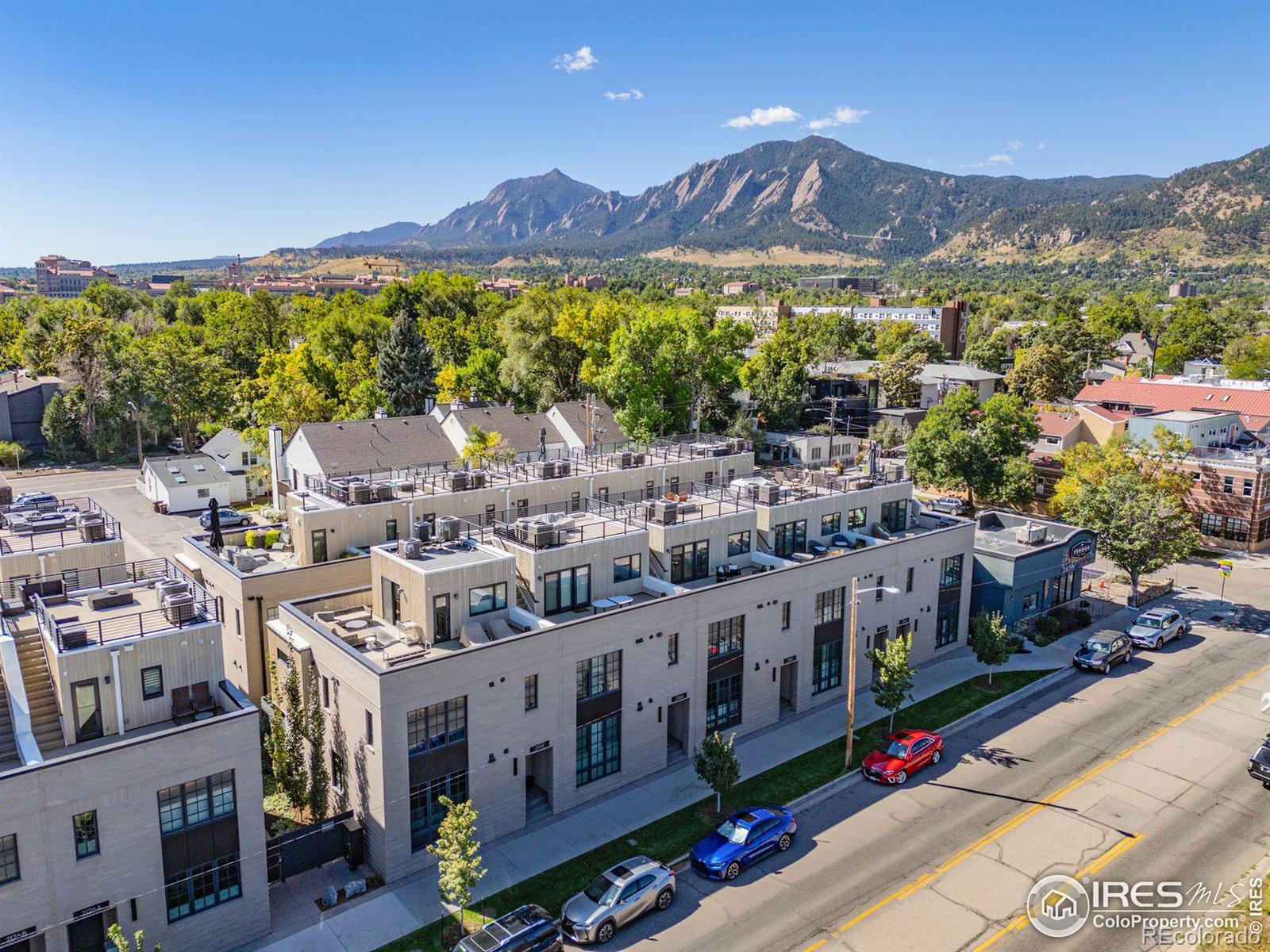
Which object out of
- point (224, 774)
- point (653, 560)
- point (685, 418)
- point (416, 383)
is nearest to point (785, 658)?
point (653, 560)

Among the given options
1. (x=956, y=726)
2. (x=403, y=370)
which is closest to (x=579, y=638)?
(x=956, y=726)

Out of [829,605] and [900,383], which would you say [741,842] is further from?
[900,383]

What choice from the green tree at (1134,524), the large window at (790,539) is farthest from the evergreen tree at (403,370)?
the green tree at (1134,524)

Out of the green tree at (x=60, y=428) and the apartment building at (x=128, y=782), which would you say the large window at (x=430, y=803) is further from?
the green tree at (x=60, y=428)

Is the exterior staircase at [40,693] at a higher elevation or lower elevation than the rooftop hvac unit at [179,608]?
lower

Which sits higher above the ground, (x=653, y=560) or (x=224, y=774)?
(x=653, y=560)

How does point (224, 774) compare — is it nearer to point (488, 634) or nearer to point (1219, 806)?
point (488, 634)

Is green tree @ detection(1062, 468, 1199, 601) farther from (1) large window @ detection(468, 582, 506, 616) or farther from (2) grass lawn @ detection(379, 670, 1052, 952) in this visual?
(1) large window @ detection(468, 582, 506, 616)
